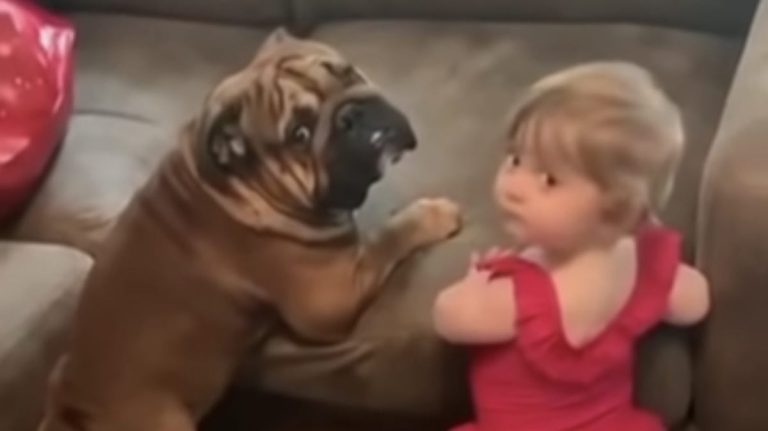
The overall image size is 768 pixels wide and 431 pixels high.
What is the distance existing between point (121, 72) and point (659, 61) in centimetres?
75

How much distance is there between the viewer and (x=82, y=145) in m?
2.04

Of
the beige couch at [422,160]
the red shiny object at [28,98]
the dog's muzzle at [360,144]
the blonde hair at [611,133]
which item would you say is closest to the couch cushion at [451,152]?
the beige couch at [422,160]

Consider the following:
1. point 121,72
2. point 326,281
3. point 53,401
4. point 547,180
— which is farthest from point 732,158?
point 121,72

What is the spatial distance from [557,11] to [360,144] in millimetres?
643

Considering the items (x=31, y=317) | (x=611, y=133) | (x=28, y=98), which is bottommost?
(x=31, y=317)

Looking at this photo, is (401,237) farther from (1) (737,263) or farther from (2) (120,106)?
(2) (120,106)

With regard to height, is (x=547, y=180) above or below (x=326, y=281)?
above

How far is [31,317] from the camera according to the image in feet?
5.84

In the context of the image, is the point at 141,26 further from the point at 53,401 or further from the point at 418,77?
the point at 53,401

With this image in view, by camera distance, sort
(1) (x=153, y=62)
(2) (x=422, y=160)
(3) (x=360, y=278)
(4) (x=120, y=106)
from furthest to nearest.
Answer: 1. (1) (x=153, y=62)
2. (4) (x=120, y=106)
3. (2) (x=422, y=160)
4. (3) (x=360, y=278)

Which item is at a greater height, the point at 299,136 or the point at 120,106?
the point at 299,136

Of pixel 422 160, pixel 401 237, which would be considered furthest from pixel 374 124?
pixel 422 160

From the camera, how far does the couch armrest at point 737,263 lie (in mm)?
1535

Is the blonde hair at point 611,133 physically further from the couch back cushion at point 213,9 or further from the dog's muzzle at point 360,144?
the couch back cushion at point 213,9
